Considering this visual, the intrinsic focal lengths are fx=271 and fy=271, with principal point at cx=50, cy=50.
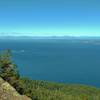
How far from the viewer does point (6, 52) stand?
132ft

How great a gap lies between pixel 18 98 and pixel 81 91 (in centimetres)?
17136

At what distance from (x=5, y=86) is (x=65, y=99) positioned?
4366 inches

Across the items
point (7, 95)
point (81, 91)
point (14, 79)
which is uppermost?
point (7, 95)

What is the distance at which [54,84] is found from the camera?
628 feet

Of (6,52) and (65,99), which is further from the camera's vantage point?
(65,99)

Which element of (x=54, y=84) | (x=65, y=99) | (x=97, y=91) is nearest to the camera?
(x=65, y=99)

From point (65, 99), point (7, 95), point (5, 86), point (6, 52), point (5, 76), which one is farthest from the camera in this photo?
point (65, 99)

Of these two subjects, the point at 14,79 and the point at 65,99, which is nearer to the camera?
the point at 14,79

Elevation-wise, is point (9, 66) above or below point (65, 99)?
above

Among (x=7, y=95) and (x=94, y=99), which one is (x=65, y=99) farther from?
(x=7, y=95)

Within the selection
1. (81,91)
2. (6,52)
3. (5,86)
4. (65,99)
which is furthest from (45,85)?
(5,86)

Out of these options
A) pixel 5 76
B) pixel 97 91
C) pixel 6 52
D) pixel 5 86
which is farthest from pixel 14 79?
pixel 97 91

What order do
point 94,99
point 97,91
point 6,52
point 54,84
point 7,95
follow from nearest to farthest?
1. point 7,95
2. point 6,52
3. point 94,99
4. point 97,91
5. point 54,84

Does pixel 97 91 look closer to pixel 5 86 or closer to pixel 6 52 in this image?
pixel 6 52
